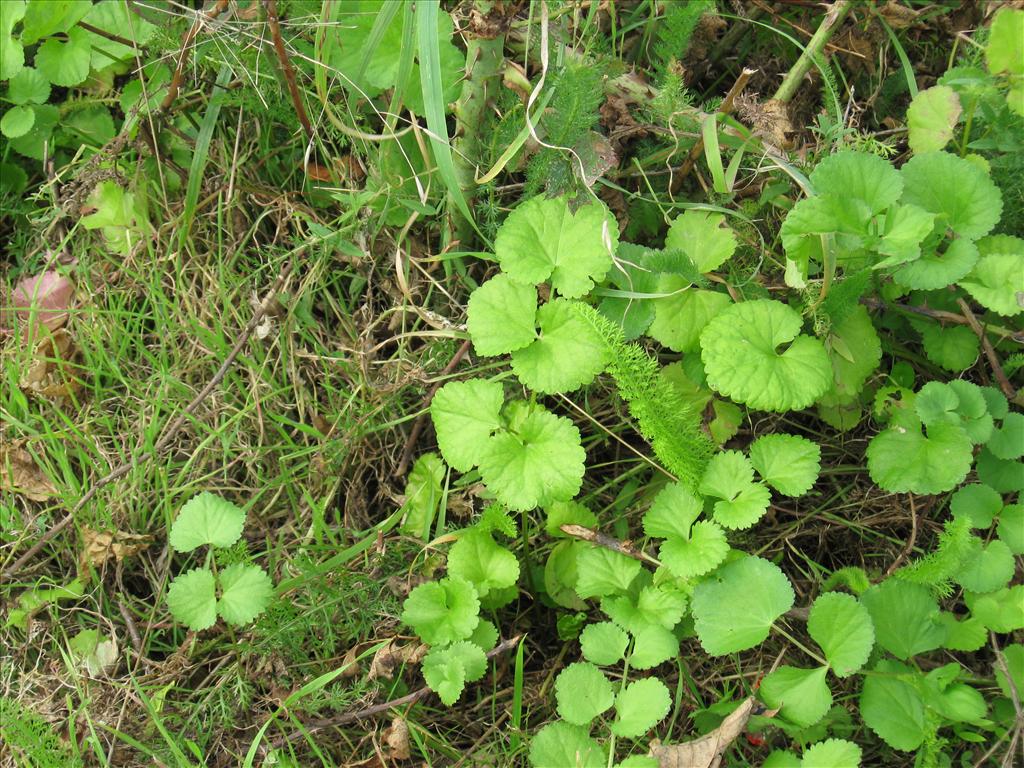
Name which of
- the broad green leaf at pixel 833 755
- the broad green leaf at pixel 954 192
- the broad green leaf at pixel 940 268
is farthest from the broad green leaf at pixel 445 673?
the broad green leaf at pixel 954 192

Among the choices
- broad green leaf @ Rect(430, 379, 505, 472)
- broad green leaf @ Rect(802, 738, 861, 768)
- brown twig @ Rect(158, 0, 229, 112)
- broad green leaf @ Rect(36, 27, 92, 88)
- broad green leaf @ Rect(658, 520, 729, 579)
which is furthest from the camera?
broad green leaf @ Rect(36, 27, 92, 88)

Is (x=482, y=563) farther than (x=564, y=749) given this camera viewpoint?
Yes

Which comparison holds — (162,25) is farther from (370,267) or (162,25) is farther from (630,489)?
(630,489)

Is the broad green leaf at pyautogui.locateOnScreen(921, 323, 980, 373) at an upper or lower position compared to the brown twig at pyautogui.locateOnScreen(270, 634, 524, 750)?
upper

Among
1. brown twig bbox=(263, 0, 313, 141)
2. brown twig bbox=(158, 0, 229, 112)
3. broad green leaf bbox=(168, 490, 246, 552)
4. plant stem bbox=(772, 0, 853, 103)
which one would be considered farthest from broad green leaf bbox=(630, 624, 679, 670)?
brown twig bbox=(158, 0, 229, 112)

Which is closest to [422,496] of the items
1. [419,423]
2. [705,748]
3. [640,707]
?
[419,423]

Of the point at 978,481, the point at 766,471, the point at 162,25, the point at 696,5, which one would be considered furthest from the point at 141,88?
the point at 978,481

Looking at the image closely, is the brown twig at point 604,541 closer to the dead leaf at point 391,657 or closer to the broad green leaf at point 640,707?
the broad green leaf at point 640,707

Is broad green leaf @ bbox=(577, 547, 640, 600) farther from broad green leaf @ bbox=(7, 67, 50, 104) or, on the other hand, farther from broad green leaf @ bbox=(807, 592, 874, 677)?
broad green leaf @ bbox=(7, 67, 50, 104)

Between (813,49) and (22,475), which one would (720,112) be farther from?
(22,475)
